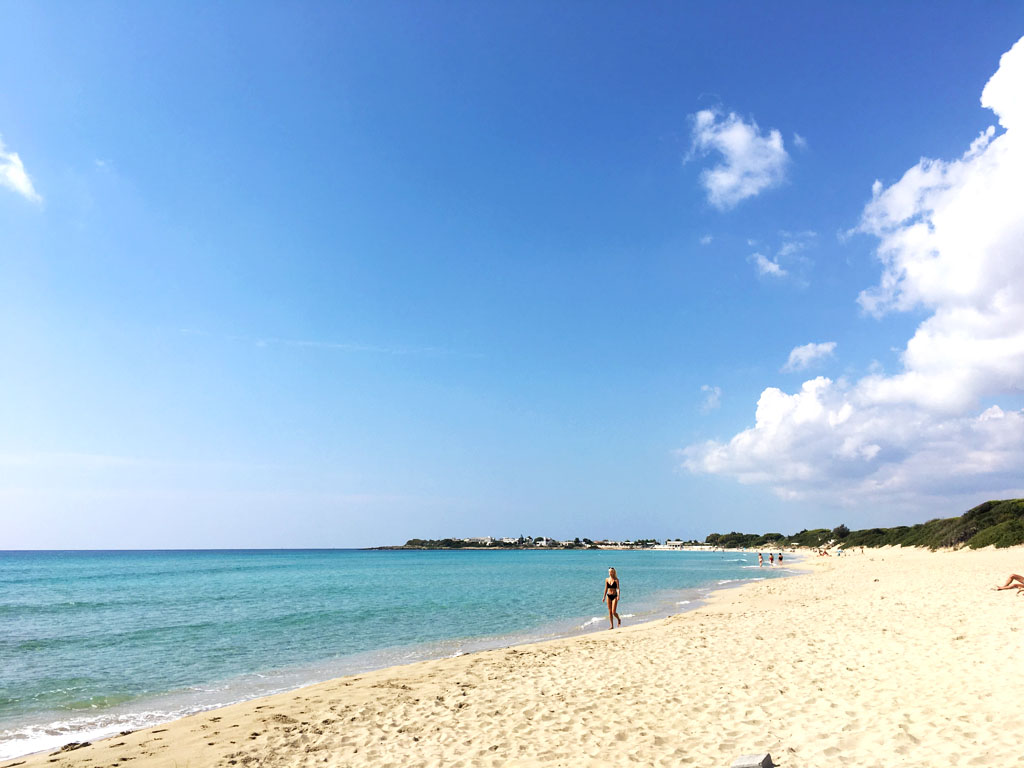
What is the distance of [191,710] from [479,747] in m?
7.91

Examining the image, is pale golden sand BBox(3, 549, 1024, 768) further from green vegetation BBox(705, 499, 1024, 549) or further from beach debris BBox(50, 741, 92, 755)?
green vegetation BBox(705, 499, 1024, 549)

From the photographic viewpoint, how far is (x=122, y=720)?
38.7ft

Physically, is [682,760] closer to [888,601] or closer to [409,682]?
[409,682]

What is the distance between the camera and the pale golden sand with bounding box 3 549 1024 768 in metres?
7.26

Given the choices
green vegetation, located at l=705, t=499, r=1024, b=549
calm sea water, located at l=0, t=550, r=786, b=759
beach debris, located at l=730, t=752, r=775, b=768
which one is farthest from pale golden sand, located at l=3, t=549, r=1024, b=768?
green vegetation, located at l=705, t=499, r=1024, b=549

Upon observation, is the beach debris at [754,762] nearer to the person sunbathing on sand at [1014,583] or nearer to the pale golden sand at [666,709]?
the pale golden sand at [666,709]

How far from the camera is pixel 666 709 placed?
356 inches

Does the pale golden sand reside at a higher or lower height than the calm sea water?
higher

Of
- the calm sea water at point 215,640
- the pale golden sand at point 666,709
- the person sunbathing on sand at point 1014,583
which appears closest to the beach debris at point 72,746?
the pale golden sand at point 666,709

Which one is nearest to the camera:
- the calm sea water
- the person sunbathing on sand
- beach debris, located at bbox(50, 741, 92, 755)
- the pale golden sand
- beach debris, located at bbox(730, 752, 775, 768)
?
beach debris, located at bbox(730, 752, 775, 768)

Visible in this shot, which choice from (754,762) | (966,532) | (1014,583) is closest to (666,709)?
(754,762)

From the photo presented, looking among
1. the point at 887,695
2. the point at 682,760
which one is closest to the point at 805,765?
the point at 682,760

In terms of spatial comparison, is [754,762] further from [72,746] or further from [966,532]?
[966,532]

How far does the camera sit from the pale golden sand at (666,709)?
7258 millimetres
